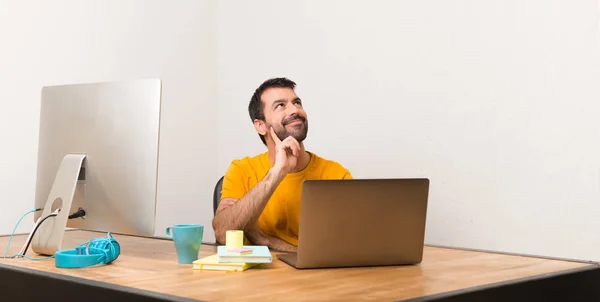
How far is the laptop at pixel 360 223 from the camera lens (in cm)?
153

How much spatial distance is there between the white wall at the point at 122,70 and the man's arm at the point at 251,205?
1332 millimetres

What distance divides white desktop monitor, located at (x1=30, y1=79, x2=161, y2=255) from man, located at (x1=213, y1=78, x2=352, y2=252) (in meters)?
0.42

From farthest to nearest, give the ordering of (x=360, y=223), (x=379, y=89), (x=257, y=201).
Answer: (x=379, y=89)
(x=257, y=201)
(x=360, y=223)

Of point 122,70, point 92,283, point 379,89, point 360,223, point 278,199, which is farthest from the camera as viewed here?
point 122,70

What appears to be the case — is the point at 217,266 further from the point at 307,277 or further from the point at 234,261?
the point at 307,277

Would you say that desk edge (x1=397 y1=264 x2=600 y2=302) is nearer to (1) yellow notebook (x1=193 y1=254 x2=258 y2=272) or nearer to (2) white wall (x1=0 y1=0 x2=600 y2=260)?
(1) yellow notebook (x1=193 y1=254 x2=258 y2=272)

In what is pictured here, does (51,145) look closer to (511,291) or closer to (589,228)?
(511,291)

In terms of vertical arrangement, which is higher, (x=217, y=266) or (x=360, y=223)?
(x=360, y=223)

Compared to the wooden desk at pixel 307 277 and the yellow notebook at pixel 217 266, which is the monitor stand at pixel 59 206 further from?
the yellow notebook at pixel 217 266

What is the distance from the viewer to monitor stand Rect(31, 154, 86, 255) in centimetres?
185

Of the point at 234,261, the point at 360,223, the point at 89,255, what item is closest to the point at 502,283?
the point at 360,223

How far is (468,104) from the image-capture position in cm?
269

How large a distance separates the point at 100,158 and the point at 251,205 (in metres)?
0.50

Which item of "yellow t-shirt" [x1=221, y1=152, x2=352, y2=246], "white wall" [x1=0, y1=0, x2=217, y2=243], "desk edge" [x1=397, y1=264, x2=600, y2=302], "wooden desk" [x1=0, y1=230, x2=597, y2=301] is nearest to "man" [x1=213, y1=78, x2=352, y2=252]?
"yellow t-shirt" [x1=221, y1=152, x2=352, y2=246]
